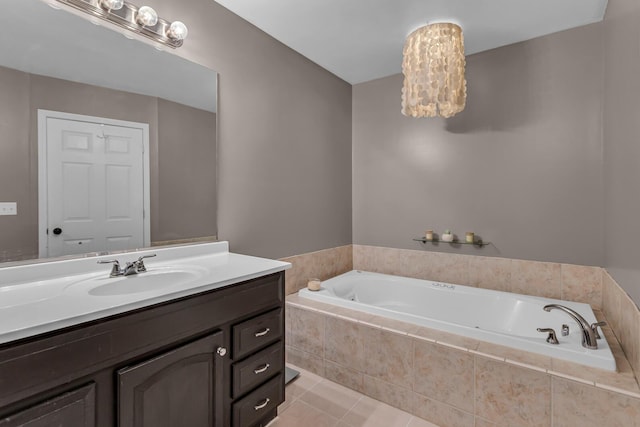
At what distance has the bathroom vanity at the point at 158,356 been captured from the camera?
2.77 ft

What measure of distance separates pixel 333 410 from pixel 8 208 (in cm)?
191

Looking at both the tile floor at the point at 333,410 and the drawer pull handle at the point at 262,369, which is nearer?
the drawer pull handle at the point at 262,369

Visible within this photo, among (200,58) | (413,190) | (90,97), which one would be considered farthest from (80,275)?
(413,190)

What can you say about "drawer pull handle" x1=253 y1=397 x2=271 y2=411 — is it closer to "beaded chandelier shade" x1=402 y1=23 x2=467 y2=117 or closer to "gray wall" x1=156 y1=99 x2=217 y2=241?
"gray wall" x1=156 y1=99 x2=217 y2=241

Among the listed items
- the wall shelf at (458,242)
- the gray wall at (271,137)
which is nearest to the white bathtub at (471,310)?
the wall shelf at (458,242)

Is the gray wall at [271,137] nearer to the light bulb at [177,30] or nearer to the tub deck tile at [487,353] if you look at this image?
the light bulb at [177,30]

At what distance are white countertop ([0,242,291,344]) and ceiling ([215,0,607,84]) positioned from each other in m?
1.62

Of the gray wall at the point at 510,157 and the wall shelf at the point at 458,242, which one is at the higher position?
the gray wall at the point at 510,157

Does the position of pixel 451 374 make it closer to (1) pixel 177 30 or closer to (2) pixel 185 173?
(2) pixel 185 173

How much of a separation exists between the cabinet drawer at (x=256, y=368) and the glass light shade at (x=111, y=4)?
174 centimetres

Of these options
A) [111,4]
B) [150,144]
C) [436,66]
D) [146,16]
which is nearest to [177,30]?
[146,16]

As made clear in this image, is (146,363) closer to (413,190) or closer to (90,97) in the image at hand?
(90,97)

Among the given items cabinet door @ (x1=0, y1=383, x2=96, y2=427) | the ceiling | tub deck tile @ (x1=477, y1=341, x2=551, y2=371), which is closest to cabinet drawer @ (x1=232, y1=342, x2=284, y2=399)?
cabinet door @ (x1=0, y1=383, x2=96, y2=427)

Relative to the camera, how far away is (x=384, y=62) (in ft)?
9.09
